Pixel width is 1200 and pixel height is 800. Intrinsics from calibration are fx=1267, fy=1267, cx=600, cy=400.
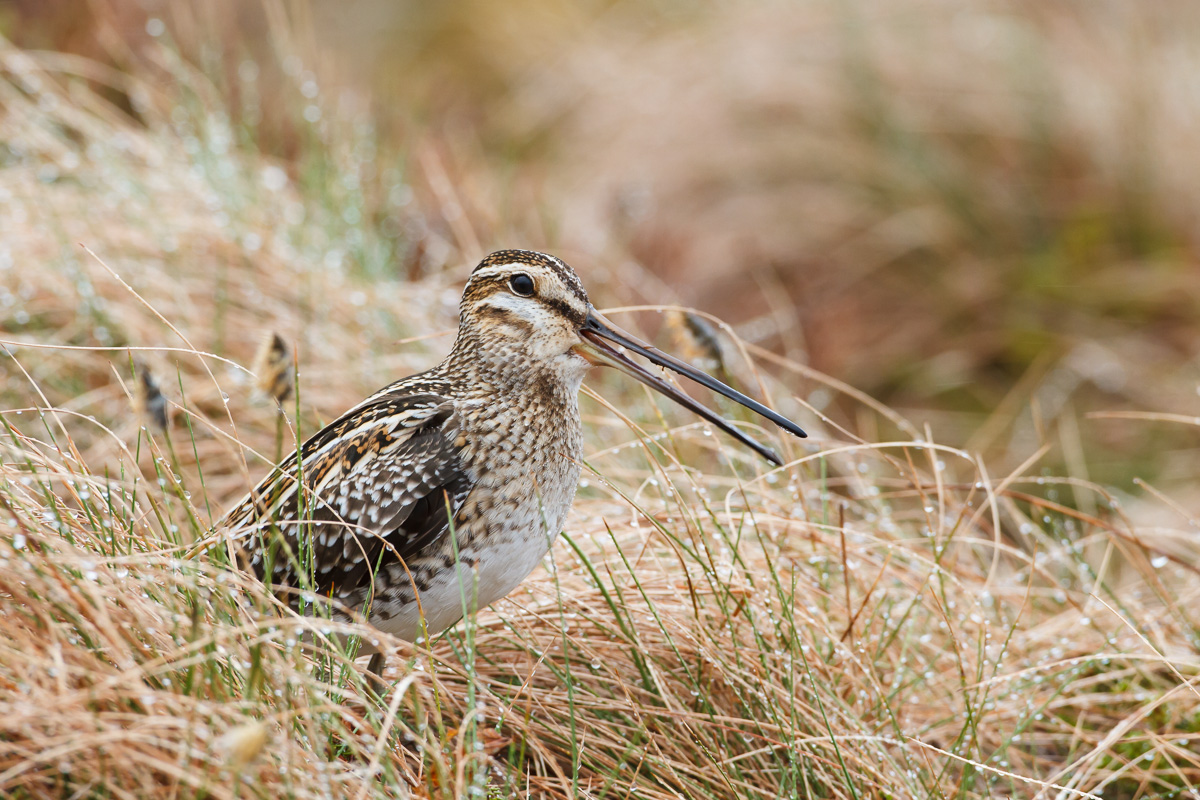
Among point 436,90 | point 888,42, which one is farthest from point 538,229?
point 436,90

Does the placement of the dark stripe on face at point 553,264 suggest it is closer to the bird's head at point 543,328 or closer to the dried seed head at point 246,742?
the bird's head at point 543,328

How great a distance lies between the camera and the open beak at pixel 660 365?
9.75 feet

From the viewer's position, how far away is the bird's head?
10.4 ft

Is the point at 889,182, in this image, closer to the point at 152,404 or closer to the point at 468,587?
the point at 468,587

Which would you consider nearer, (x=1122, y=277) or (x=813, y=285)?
(x=1122, y=277)

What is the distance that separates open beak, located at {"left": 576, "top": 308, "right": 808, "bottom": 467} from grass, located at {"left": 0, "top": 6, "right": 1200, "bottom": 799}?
0.57 ft

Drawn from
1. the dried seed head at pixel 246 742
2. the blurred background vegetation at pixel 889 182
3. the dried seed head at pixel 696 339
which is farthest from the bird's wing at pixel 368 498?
the blurred background vegetation at pixel 889 182

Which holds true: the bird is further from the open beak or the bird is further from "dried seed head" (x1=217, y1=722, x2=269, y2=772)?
"dried seed head" (x1=217, y1=722, x2=269, y2=772)

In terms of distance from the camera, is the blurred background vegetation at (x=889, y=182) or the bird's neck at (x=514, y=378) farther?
the blurred background vegetation at (x=889, y=182)

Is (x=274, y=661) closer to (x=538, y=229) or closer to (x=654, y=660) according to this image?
(x=654, y=660)

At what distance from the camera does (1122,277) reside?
7957mm

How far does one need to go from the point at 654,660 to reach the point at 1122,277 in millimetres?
5753

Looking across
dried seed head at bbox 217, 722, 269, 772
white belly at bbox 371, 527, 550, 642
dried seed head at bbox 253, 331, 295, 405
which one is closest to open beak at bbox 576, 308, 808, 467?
white belly at bbox 371, 527, 550, 642

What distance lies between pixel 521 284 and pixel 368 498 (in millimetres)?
666
